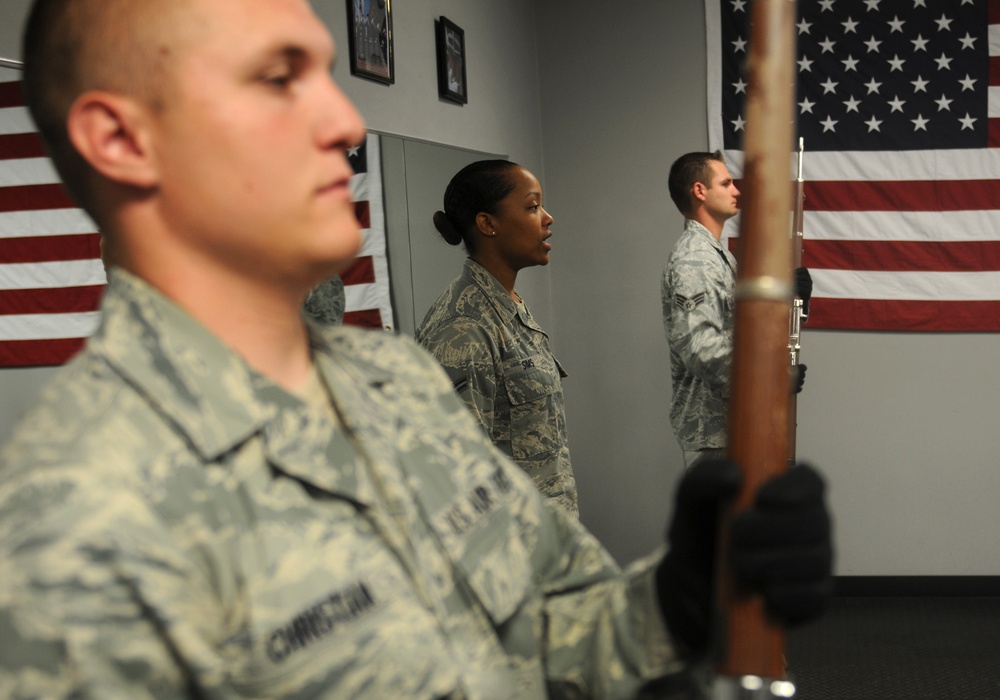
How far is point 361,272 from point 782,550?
2007mm

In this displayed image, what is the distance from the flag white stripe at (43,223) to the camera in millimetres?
1465

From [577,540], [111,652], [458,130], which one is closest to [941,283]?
[458,130]

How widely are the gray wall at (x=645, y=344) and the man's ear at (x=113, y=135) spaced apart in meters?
2.81

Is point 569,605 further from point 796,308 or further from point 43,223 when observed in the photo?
point 796,308

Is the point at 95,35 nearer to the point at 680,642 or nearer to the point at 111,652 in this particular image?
the point at 111,652

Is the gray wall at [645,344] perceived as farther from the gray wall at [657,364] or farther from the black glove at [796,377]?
the black glove at [796,377]

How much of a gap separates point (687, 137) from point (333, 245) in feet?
11.3

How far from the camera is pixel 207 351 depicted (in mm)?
642

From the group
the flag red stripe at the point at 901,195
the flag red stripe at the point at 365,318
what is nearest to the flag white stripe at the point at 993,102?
the flag red stripe at the point at 901,195

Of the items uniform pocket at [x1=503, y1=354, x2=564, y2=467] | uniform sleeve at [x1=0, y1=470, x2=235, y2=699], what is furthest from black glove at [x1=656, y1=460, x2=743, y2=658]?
uniform pocket at [x1=503, y1=354, x2=564, y2=467]

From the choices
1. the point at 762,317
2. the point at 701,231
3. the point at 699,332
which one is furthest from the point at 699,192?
the point at 762,317

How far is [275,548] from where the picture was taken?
590 mm

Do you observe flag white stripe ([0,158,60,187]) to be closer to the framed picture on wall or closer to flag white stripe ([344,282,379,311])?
flag white stripe ([344,282,379,311])

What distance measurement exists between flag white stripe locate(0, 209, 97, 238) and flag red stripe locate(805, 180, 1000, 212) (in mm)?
3007
